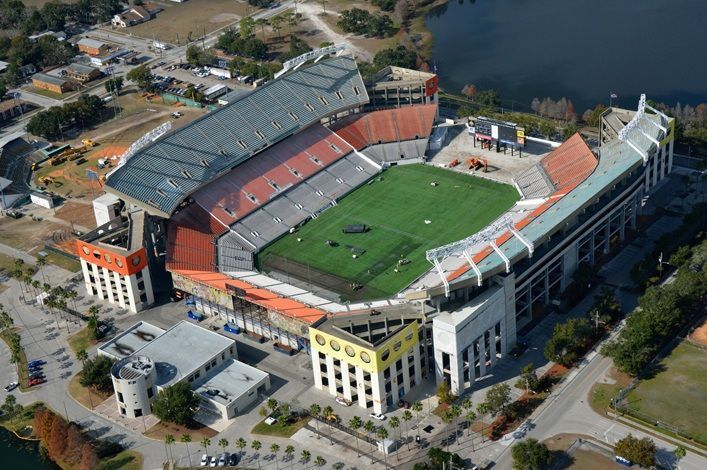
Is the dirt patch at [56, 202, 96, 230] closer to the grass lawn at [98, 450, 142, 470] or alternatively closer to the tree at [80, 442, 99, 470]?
the tree at [80, 442, 99, 470]

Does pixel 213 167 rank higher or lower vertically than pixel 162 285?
higher

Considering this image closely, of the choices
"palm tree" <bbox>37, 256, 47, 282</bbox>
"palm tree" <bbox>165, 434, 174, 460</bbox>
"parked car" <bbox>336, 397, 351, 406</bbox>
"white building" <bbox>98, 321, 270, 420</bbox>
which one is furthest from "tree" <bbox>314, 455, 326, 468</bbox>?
"palm tree" <bbox>37, 256, 47, 282</bbox>

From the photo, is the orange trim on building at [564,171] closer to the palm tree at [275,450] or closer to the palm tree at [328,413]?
the palm tree at [328,413]

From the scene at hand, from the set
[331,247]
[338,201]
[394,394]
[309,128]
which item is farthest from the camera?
[309,128]

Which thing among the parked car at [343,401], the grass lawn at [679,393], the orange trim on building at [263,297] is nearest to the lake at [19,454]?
the orange trim on building at [263,297]

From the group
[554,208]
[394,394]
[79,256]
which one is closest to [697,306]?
[554,208]

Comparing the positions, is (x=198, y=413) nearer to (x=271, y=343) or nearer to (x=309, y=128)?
(x=271, y=343)
